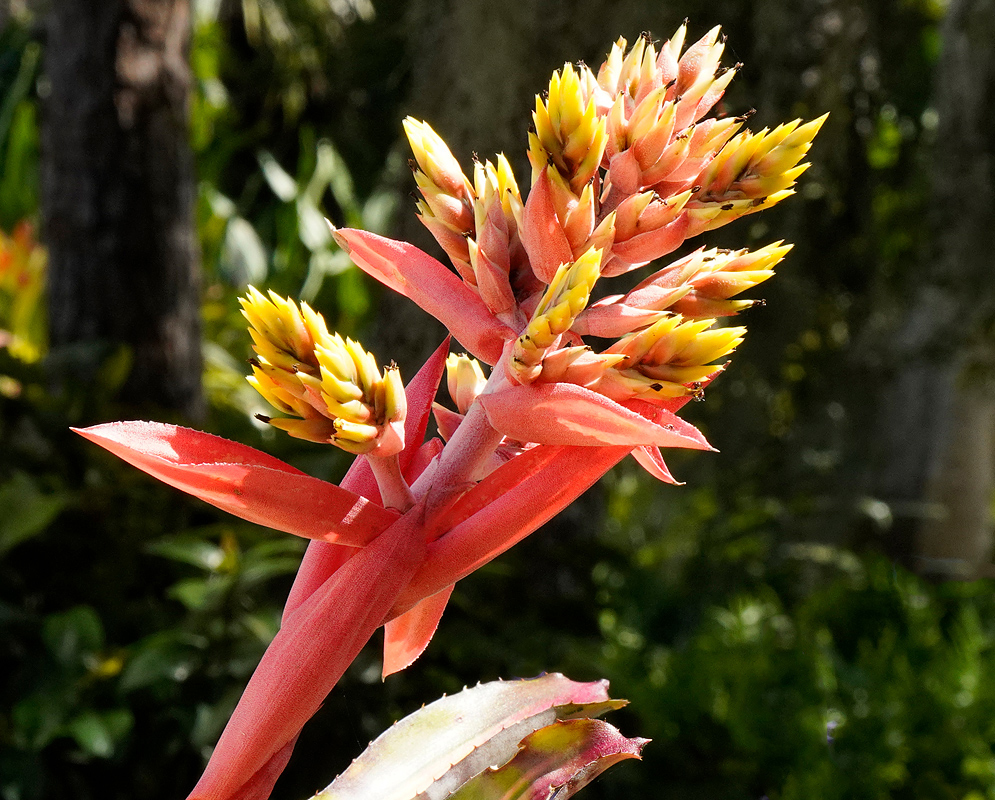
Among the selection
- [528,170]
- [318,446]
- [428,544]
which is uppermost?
[428,544]

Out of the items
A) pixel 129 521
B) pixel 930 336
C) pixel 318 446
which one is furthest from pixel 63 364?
pixel 930 336

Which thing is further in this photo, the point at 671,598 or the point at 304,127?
the point at 304,127

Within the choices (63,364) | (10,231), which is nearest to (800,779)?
(63,364)

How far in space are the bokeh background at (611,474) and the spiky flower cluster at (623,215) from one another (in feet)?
1.71

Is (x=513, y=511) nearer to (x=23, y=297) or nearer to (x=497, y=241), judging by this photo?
(x=497, y=241)

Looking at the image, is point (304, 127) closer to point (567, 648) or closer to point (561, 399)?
point (567, 648)

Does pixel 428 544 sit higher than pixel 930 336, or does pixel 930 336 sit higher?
pixel 428 544

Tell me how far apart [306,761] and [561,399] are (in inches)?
52.5

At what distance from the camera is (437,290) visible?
40cm

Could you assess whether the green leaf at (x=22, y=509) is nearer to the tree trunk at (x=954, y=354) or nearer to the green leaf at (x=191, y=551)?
the green leaf at (x=191, y=551)

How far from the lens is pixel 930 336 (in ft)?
9.18

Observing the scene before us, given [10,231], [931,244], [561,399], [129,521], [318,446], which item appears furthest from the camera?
[10,231]

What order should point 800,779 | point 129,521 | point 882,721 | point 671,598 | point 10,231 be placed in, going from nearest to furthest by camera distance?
1. point 800,779
2. point 882,721
3. point 129,521
4. point 671,598
5. point 10,231

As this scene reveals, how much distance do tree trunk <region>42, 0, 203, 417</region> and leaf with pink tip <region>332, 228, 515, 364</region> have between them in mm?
1727
